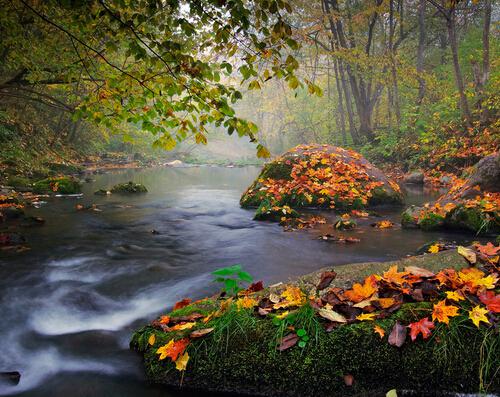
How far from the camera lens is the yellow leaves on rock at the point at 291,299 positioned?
2753 mm

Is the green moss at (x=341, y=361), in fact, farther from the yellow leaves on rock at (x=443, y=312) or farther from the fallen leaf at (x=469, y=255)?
the fallen leaf at (x=469, y=255)

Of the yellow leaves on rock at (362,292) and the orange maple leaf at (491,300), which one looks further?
the yellow leaves on rock at (362,292)

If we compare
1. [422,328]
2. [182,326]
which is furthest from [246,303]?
[422,328]

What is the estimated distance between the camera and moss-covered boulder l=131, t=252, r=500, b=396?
7.35 feet

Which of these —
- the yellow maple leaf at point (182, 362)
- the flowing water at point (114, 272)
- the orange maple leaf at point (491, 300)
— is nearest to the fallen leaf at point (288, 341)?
the yellow maple leaf at point (182, 362)

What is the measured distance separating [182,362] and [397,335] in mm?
1475

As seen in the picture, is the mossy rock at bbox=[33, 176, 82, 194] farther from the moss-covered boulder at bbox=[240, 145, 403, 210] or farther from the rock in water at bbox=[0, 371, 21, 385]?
the rock in water at bbox=[0, 371, 21, 385]

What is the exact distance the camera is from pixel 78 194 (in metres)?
13.8

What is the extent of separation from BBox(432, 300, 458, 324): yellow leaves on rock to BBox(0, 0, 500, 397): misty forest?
0.5 inches

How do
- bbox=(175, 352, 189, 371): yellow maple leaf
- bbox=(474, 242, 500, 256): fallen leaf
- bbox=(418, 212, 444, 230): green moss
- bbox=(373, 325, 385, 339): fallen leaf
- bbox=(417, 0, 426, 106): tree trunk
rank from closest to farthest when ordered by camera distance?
bbox=(373, 325, 385, 339): fallen leaf
bbox=(175, 352, 189, 371): yellow maple leaf
bbox=(474, 242, 500, 256): fallen leaf
bbox=(418, 212, 444, 230): green moss
bbox=(417, 0, 426, 106): tree trunk

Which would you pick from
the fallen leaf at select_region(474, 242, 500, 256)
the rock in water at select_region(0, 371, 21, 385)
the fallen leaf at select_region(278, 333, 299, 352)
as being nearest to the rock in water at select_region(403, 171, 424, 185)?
the fallen leaf at select_region(474, 242, 500, 256)

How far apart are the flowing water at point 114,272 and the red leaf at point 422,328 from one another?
1.69 m

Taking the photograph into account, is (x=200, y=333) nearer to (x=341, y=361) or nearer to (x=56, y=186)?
(x=341, y=361)

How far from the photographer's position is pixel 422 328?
2.32 metres
